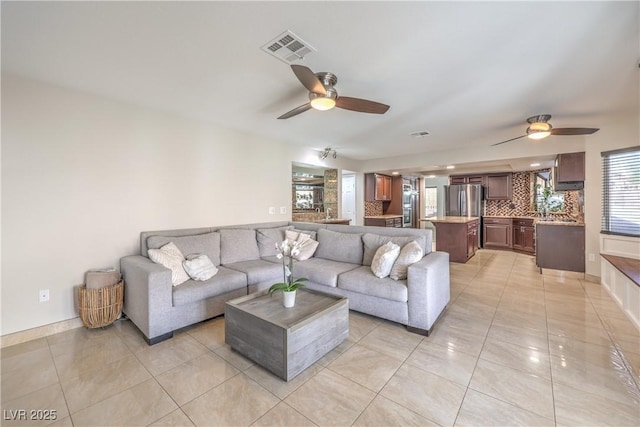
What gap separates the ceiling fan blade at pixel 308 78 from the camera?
193cm

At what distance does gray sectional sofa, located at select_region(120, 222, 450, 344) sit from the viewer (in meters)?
2.51

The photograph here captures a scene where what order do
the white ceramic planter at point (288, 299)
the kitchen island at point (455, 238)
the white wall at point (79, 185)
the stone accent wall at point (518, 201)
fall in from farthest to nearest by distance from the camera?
1. the stone accent wall at point (518, 201)
2. the kitchen island at point (455, 238)
3. the white wall at point (79, 185)
4. the white ceramic planter at point (288, 299)

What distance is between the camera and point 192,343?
2436 millimetres

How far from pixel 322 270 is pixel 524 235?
20.1 feet

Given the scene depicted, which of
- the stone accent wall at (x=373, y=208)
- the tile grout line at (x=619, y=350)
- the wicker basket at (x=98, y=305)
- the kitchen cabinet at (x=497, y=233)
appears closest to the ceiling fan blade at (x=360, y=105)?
the tile grout line at (x=619, y=350)

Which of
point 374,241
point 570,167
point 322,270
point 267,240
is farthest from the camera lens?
point 570,167

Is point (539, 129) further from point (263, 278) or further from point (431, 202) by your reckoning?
point (431, 202)

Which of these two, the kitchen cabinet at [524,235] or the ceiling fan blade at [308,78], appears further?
the kitchen cabinet at [524,235]

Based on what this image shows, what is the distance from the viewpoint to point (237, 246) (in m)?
3.71

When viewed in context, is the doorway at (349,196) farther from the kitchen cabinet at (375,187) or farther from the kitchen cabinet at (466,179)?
the kitchen cabinet at (466,179)

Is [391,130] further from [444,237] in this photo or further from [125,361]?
[125,361]

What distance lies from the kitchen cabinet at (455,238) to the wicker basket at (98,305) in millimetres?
5647

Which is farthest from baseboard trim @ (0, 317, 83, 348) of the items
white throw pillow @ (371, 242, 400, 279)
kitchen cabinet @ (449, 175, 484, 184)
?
kitchen cabinet @ (449, 175, 484, 184)

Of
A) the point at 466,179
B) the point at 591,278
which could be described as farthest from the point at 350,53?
the point at 466,179
